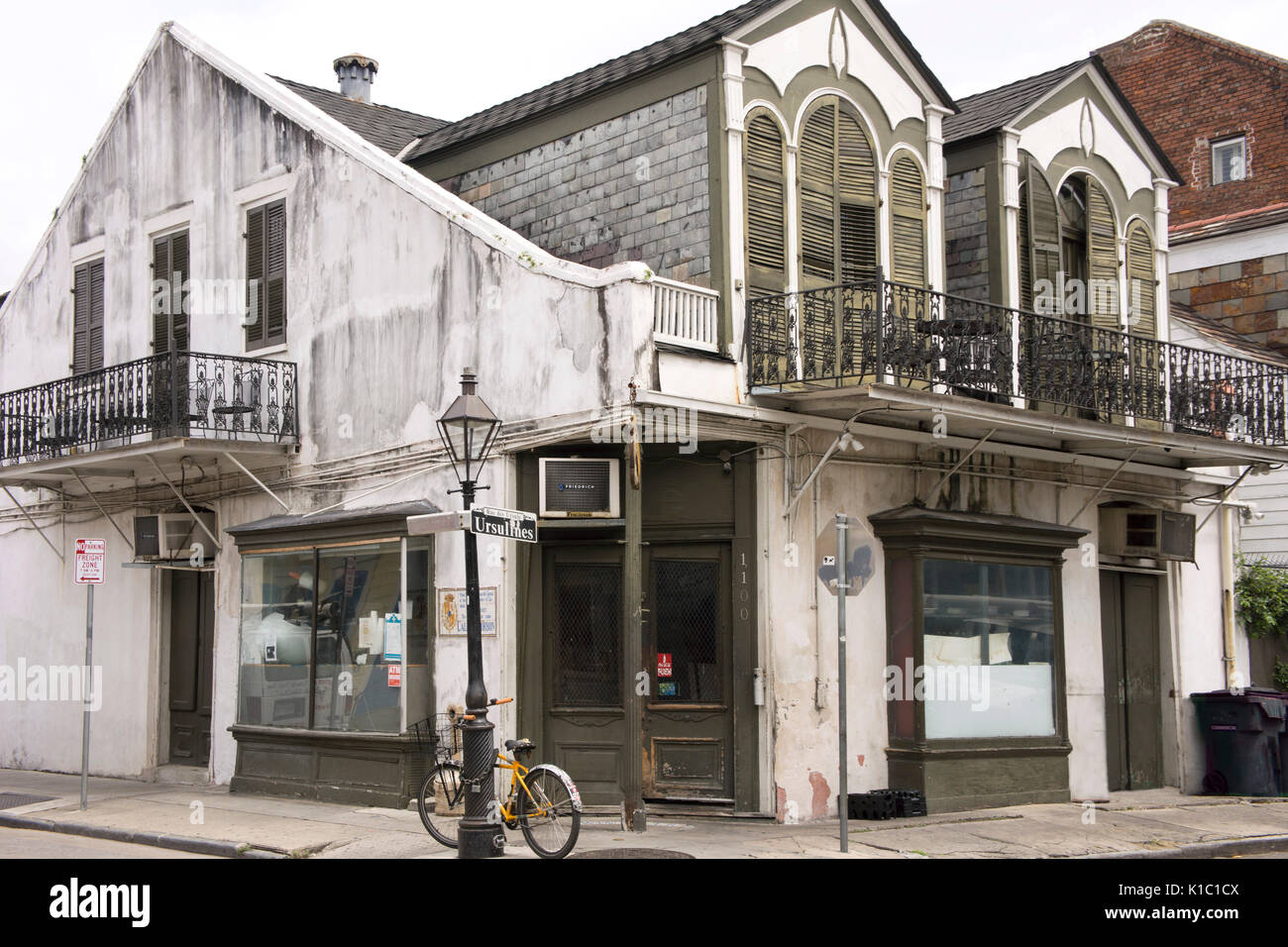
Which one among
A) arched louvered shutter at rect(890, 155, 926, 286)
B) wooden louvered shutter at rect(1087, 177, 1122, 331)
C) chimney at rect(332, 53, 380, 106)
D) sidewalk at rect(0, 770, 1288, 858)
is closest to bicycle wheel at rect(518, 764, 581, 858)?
sidewalk at rect(0, 770, 1288, 858)

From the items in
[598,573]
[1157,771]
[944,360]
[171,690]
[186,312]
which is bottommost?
[1157,771]

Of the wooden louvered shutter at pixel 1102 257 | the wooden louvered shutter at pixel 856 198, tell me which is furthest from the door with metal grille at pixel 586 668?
the wooden louvered shutter at pixel 1102 257

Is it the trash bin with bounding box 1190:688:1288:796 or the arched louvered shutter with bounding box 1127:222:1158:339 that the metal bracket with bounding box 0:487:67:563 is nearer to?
the arched louvered shutter with bounding box 1127:222:1158:339

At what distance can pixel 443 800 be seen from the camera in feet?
42.3

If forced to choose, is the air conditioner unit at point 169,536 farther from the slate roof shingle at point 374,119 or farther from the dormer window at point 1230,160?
the dormer window at point 1230,160

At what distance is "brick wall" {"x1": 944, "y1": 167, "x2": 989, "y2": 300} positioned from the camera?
16719mm

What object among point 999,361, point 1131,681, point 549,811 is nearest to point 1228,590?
point 1131,681

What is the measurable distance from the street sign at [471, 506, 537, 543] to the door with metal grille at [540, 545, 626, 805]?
98.9 inches

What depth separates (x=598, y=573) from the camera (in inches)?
560

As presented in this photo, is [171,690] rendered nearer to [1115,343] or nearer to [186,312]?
[186,312]
